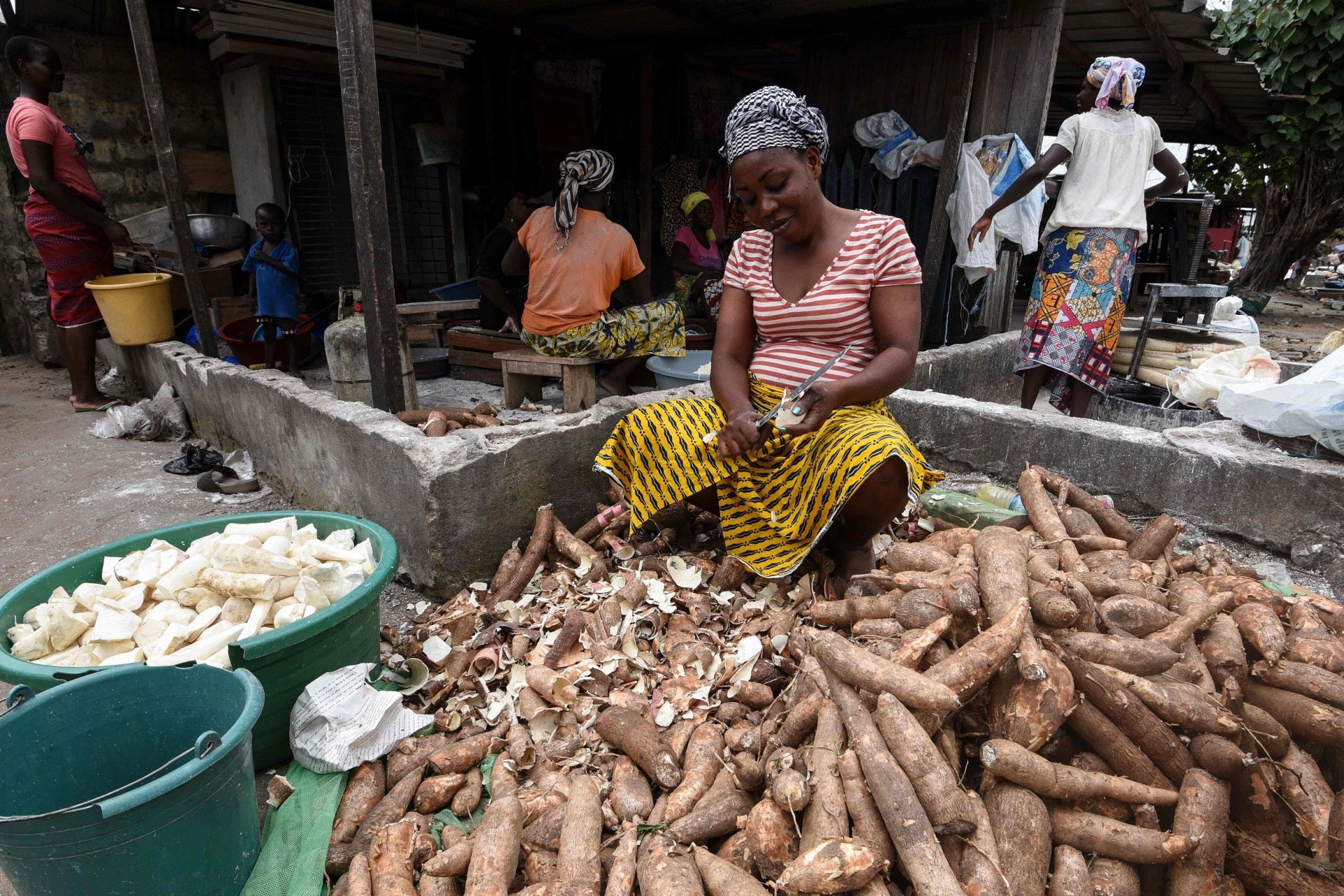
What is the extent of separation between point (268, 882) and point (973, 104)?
20.1ft

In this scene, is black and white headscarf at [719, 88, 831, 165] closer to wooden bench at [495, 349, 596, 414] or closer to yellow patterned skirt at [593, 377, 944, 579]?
yellow patterned skirt at [593, 377, 944, 579]

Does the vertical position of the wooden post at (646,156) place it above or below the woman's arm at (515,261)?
above

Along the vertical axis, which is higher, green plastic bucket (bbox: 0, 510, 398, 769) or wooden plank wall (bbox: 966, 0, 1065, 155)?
wooden plank wall (bbox: 966, 0, 1065, 155)

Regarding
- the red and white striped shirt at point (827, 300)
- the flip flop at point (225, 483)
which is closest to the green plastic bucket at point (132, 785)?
the red and white striped shirt at point (827, 300)

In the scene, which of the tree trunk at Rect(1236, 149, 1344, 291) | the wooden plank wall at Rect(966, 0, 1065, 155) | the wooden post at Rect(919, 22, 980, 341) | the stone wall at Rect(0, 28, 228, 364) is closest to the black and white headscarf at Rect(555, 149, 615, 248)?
the wooden post at Rect(919, 22, 980, 341)

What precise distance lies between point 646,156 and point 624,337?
3.68 metres

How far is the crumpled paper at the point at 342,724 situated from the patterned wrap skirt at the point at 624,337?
8.71 ft

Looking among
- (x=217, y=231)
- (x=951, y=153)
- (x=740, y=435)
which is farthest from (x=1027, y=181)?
(x=217, y=231)

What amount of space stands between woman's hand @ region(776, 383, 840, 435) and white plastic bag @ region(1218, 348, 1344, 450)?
1.69 metres

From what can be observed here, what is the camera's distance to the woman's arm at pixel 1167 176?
13.5 ft

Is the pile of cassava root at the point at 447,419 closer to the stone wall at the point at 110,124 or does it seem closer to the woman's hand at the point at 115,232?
the woman's hand at the point at 115,232

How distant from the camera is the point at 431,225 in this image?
7.64 meters

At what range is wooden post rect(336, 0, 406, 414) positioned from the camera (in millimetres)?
3092

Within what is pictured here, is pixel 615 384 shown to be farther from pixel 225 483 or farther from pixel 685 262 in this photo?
pixel 685 262
